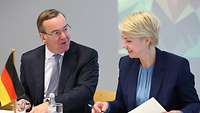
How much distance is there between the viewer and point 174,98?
227 cm

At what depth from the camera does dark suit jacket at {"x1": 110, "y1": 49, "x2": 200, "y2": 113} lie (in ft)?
7.31

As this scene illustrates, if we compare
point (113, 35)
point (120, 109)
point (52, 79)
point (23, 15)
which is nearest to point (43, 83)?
point (52, 79)

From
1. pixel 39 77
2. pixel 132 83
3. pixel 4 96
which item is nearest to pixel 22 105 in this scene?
pixel 4 96

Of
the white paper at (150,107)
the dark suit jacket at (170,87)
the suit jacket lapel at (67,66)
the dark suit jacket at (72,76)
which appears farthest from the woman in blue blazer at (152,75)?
the suit jacket lapel at (67,66)

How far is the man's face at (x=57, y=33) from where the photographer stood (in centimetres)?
257

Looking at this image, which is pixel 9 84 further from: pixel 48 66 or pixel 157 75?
pixel 157 75

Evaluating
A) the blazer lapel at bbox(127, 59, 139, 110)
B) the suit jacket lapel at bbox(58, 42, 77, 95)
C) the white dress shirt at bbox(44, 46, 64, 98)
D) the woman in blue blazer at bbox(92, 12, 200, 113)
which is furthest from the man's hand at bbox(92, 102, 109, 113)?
the white dress shirt at bbox(44, 46, 64, 98)

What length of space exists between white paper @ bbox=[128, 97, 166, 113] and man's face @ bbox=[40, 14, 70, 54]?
0.80 m

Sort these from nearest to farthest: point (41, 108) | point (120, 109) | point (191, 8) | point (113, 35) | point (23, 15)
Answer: point (41, 108) < point (120, 109) < point (191, 8) < point (113, 35) < point (23, 15)

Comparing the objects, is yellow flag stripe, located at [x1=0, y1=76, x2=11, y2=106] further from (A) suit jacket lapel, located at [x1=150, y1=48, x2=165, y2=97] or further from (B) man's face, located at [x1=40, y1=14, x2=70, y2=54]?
(A) suit jacket lapel, located at [x1=150, y1=48, x2=165, y2=97]

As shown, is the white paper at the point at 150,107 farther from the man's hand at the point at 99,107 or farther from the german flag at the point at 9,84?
the german flag at the point at 9,84

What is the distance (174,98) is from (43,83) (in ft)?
3.07

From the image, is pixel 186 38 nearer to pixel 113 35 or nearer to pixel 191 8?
pixel 191 8

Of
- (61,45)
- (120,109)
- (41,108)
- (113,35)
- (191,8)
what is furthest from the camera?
Answer: (113,35)
